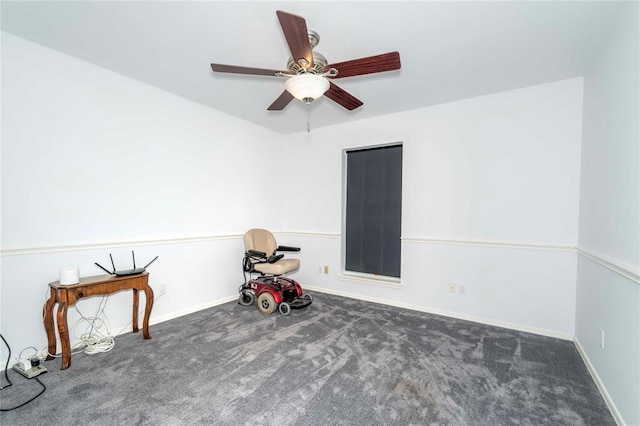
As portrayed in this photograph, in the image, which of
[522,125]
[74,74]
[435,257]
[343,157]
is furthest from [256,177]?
[522,125]

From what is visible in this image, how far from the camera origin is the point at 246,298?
12.2 feet

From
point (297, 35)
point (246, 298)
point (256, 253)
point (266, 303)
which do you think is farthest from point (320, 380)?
point (297, 35)

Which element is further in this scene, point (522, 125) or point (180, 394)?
point (522, 125)

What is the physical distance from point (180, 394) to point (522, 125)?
3926 millimetres

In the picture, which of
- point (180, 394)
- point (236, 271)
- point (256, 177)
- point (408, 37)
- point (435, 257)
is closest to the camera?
point (180, 394)

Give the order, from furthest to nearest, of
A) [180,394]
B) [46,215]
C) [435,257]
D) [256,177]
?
[256,177] → [435,257] → [46,215] → [180,394]

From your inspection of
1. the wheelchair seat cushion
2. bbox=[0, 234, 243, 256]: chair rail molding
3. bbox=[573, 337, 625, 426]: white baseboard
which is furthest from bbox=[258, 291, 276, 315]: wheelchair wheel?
bbox=[573, 337, 625, 426]: white baseboard

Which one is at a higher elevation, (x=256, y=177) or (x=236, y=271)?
(x=256, y=177)

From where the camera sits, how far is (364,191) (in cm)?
421

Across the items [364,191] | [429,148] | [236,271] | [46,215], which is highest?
[429,148]

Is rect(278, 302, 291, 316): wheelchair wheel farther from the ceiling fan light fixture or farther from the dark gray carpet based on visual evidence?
the ceiling fan light fixture

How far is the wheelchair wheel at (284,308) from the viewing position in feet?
10.9

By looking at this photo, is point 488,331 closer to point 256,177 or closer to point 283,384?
point 283,384

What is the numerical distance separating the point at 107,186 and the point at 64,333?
4.37 ft
